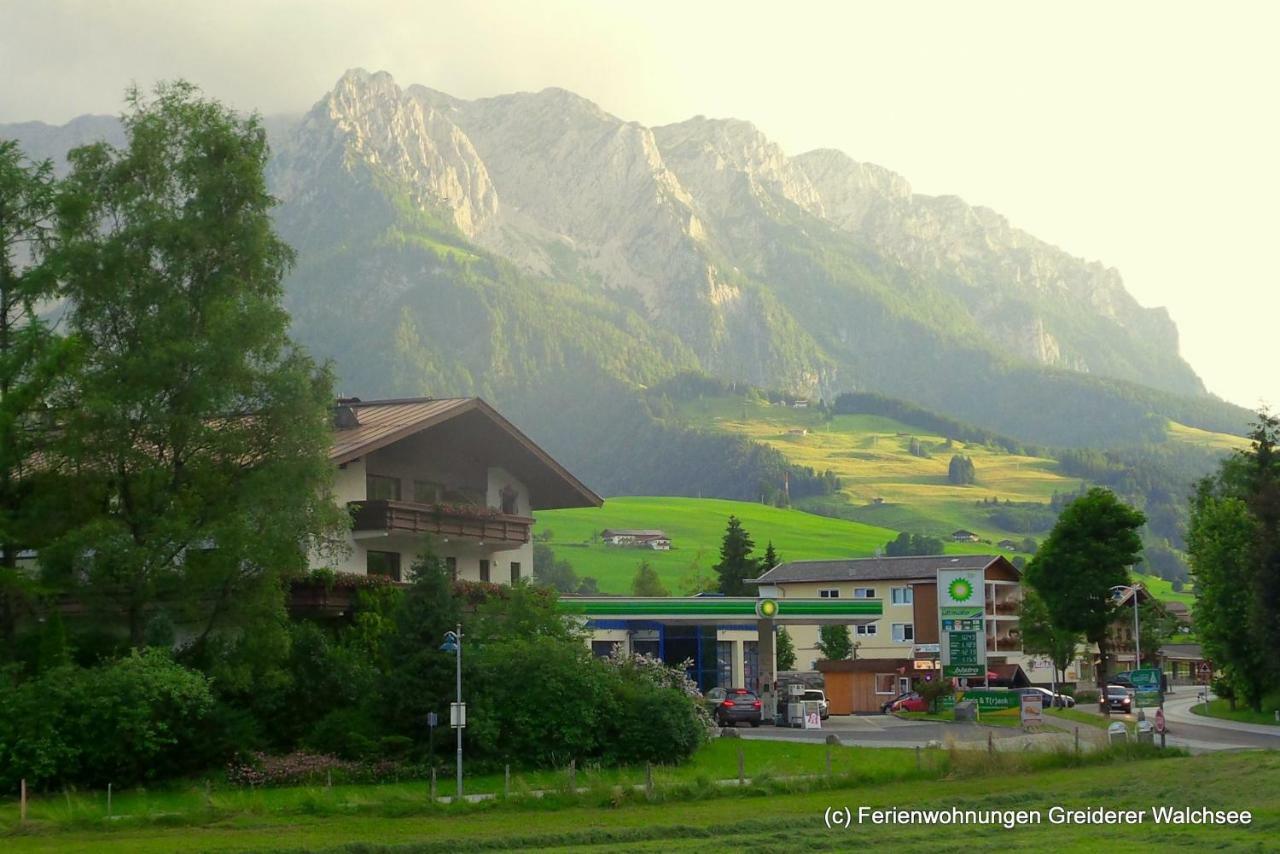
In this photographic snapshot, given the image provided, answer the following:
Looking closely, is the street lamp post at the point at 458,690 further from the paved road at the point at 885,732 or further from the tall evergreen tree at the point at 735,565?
the tall evergreen tree at the point at 735,565

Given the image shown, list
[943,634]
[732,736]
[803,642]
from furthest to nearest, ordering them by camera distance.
→ [803,642] < [943,634] < [732,736]

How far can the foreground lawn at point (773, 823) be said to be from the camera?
28.5m

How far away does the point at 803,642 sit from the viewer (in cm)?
13062

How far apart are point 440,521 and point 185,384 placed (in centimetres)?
1355

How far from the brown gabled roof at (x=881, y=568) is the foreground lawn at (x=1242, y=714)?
34.9 m

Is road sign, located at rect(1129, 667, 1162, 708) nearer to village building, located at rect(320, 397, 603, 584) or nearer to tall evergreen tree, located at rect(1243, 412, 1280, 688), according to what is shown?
tall evergreen tree, located at rect(1243, 412, 1280, 688)

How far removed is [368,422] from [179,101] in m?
14.9

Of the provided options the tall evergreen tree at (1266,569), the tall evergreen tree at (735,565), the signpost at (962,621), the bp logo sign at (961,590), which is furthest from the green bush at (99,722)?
the tall evergreen tree at (735,565)

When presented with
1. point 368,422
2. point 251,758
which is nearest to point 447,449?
point 368,422

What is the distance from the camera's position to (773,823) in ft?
105

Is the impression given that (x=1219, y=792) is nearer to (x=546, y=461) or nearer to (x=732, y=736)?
(x=732, y=736)

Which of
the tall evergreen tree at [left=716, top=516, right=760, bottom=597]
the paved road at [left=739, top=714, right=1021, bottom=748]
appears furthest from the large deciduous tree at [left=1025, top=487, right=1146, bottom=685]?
the tall evergreen tree at [left=716, top=516, right=760, bottom=597]

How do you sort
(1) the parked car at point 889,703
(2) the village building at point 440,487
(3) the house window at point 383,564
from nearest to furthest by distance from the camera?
(2) the village building at point 440,487 < (3) the house window at point 383,564 < (1) the parked car at point 889,703

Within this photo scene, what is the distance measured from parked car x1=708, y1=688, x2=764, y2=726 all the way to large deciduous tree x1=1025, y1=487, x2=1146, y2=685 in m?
39.6
